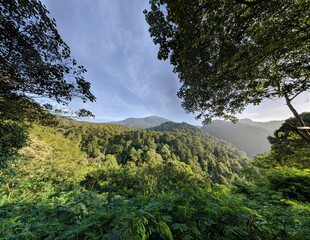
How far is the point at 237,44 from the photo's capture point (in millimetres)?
3350

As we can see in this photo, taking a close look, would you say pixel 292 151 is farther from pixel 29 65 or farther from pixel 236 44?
pixel 29 65

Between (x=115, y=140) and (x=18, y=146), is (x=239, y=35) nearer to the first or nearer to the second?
(x=18, y=146)

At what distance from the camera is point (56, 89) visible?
4047 millimetres

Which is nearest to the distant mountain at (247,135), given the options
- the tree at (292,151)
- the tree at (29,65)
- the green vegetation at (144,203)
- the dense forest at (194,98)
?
the tree at (292,151)

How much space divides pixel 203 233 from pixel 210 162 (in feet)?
190

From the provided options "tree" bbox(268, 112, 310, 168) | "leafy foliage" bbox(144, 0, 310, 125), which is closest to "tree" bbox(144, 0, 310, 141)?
"leafy foliage" bbox(144, 0, 310, 125)

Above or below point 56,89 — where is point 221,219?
→ below

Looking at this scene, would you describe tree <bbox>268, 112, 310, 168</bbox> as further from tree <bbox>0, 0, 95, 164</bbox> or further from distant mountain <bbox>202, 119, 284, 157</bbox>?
distant mountain <bbox>202, 119, 284, 157</bbox>

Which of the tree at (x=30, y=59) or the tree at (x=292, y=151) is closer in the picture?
the tree at (x=30, y=59)

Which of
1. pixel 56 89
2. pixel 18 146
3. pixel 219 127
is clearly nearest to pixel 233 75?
pixel 56 89

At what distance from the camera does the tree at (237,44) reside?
2502 millimetres

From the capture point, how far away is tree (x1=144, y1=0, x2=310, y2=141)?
250cm

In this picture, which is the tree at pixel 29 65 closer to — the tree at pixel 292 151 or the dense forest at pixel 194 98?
the dense forest at pixel 194 98

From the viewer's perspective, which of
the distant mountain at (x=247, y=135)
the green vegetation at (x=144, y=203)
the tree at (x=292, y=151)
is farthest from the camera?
the distant mountain at (x=247, y=135)
